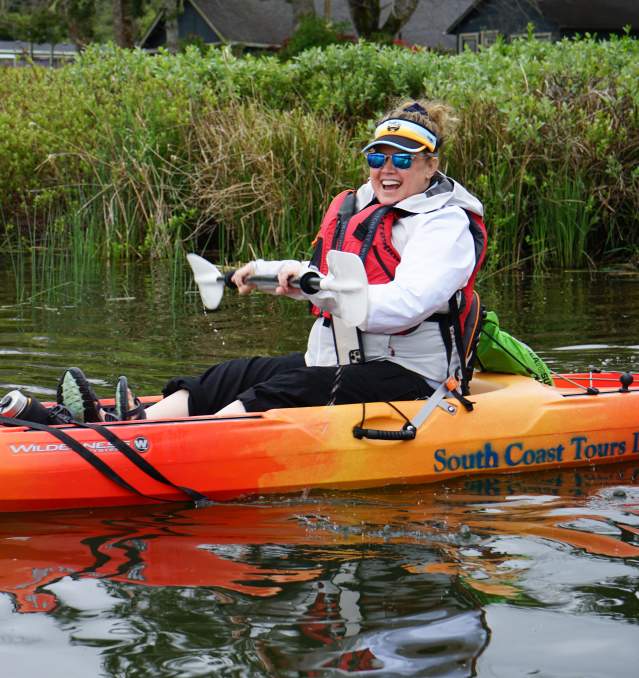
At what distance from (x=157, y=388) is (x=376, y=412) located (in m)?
1.86

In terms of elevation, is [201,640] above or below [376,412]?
below

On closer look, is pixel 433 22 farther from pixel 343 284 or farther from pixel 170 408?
pixel 343 284

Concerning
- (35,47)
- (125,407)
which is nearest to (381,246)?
(125,407)

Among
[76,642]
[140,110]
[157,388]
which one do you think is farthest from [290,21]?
[76,642]

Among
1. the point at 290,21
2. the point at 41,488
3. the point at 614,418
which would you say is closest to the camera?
the point at 41,488

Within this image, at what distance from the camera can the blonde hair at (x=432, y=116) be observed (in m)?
4.53

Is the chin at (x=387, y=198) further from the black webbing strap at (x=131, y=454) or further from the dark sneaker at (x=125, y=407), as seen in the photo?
the black webbing strap at (x=131, y=454)

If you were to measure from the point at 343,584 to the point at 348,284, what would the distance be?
3.74ft

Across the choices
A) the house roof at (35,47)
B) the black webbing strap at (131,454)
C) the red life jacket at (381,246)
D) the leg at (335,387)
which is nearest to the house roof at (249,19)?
the house roof at (35,47)

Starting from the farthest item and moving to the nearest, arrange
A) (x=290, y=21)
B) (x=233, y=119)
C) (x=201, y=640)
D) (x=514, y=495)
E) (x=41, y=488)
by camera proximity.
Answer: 1. (x=290, y=21)
2. (x=233, y=119)
3. (x=514, y=495)
4. (x=41, y=488)
5. (x=201, y=640)

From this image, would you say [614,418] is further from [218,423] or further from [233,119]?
[233,119]

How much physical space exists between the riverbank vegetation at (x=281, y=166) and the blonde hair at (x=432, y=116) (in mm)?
4473

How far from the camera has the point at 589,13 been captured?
29.1 m

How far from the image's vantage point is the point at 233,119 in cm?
1002
